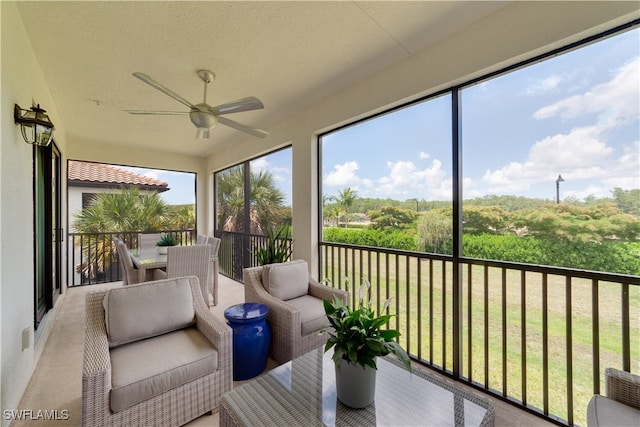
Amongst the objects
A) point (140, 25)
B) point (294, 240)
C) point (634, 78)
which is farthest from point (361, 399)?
point (140, 25)

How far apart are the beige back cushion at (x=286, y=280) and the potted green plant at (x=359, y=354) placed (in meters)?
1.38

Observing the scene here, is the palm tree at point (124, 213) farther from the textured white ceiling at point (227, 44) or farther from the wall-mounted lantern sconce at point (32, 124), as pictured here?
the wall-mounted lantern sconce at point (32, 124)

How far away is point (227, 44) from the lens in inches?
88.8

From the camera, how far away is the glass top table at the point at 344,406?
1171mm

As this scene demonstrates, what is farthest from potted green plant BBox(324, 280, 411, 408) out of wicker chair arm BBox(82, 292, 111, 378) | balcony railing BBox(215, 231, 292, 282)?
balcony railing BBox(215, 231, 292, 282)

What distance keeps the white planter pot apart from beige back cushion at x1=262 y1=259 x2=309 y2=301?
142cm

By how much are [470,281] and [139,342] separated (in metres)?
2.46

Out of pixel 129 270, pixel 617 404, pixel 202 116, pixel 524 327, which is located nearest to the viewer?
pixel 617 404

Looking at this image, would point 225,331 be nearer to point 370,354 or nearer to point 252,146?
point 370,354

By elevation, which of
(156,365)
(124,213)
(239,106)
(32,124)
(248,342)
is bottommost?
(248,342)

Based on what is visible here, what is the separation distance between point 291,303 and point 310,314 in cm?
27

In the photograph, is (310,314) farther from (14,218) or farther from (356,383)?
(14,218)

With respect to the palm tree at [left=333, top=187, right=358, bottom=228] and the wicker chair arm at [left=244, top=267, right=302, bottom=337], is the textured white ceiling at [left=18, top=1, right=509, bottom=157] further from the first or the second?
the wicker chair arm at [left=244, top=267, right=302, bottom=337]

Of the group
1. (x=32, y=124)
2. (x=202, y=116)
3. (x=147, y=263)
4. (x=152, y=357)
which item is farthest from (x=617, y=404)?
(x=147, y=263)
